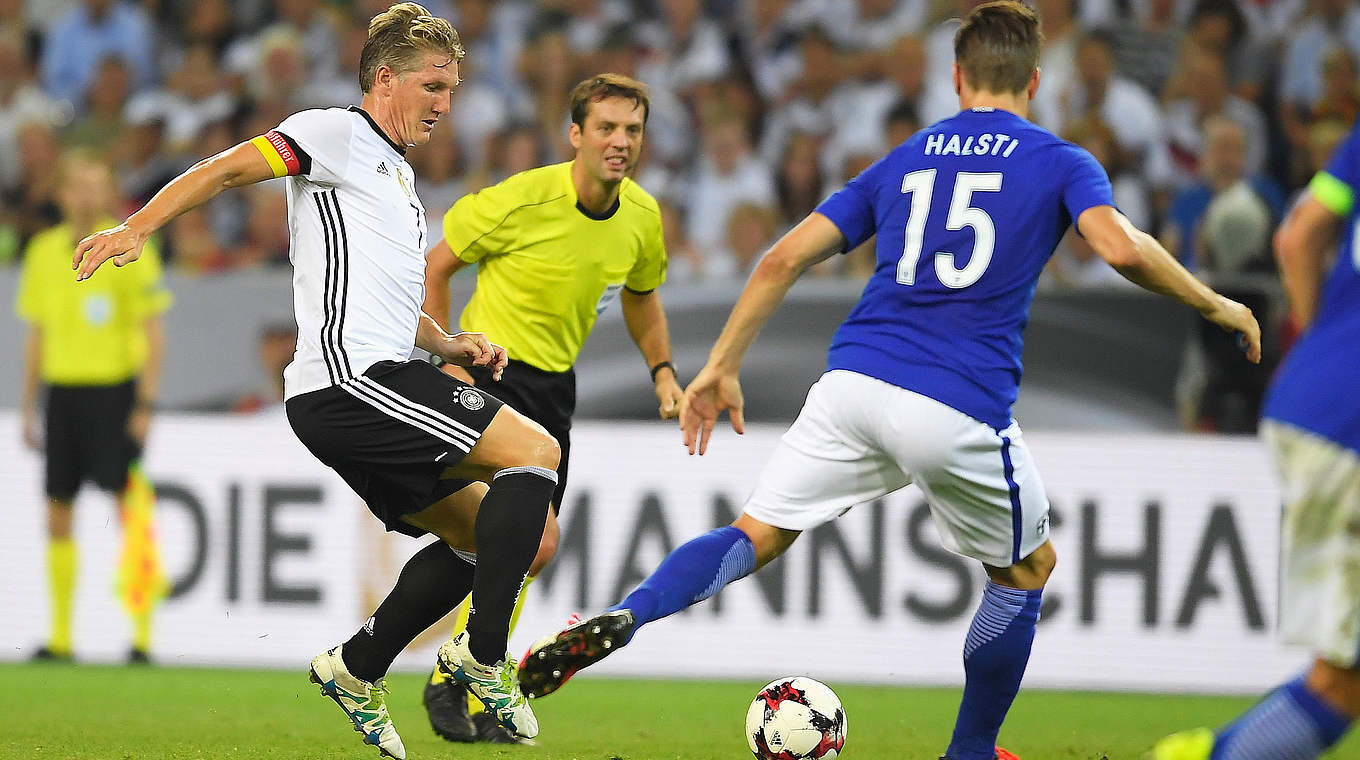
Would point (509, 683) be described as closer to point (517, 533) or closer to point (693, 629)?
point (517, 533)

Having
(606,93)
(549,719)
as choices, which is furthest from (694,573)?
(549,719)

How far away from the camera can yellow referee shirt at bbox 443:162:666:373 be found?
234 inches

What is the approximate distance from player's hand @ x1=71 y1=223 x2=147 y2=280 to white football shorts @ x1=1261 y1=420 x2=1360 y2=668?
291cm

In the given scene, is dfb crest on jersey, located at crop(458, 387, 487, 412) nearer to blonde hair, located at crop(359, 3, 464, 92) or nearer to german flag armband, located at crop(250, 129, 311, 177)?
german flag armband, located at crop(250, 129, 311, 177)

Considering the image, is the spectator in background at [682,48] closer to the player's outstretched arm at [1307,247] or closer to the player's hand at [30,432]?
the player's hand at [30,432]

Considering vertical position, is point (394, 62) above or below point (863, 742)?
above

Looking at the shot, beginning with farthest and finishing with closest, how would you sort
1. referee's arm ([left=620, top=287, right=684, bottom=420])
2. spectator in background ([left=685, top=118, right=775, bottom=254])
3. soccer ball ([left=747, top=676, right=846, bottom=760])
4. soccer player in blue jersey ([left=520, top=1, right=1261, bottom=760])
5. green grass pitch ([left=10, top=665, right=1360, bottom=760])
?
spectator in background ([left=685, top=118, right=775, bottom=254]) → referee's arm ([left=620, top=287, right=684, bottom=420]) → green grass pitch ([left=10, top=665, right=1360, bottom=760]) → soccer ball ([left=747, top=676, right=846, bottom=760]) → soccer player in blue jersey ([left=520, top=1, right=1261, bottom=760])

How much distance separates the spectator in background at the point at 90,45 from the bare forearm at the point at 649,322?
24.2ft

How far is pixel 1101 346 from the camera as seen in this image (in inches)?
346

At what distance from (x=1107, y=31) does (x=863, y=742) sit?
22.9 ft

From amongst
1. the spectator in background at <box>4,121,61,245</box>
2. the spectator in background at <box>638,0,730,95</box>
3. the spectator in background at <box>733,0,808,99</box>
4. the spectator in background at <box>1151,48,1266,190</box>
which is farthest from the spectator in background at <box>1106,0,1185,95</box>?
the spectator in background at <box>4,121,61,245</box>

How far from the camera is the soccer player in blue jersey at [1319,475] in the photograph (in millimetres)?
3184

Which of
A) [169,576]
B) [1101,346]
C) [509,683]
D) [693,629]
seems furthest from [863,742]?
[169,576]

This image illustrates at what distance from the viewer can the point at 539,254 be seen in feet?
19.5
